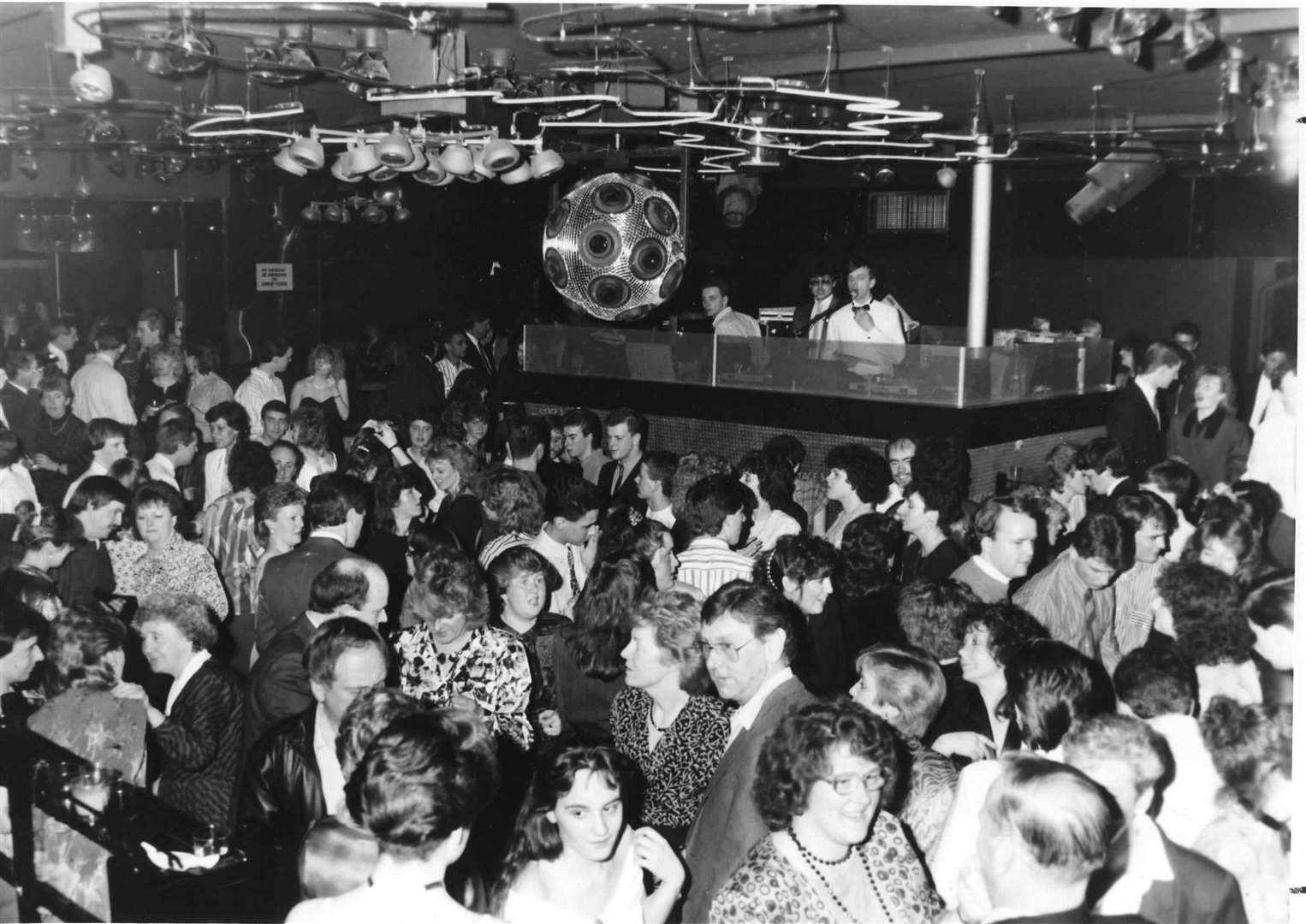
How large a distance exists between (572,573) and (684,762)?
5.17 feet

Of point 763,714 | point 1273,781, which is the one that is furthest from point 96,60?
point 1273,781

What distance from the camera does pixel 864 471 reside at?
17.2 ft

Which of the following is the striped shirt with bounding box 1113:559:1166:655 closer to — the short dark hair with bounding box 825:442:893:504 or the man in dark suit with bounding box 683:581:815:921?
the short dark hair with bounding box 825:442:893:504

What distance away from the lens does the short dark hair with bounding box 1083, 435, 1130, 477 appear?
571 cm

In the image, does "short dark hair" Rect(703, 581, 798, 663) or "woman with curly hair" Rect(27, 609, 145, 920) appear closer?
"woman with curly hair" Rect(27, 609, 145, 920)

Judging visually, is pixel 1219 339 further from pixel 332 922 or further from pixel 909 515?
pixel 332 922

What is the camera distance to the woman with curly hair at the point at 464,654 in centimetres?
348

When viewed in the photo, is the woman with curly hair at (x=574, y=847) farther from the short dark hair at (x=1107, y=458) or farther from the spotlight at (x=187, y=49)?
the short dark hair at (x=1107, y=458)

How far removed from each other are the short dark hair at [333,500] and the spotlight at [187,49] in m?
1.45

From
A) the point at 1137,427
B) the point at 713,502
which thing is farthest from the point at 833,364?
the point at 713,502

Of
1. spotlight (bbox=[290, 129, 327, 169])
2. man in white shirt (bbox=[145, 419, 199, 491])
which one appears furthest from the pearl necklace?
spotlight (bbox=[290, 129, 327, 169])

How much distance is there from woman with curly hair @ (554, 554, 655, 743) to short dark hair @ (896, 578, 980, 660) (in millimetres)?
760

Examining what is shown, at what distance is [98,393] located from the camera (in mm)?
7391

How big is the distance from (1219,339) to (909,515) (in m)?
8.58
